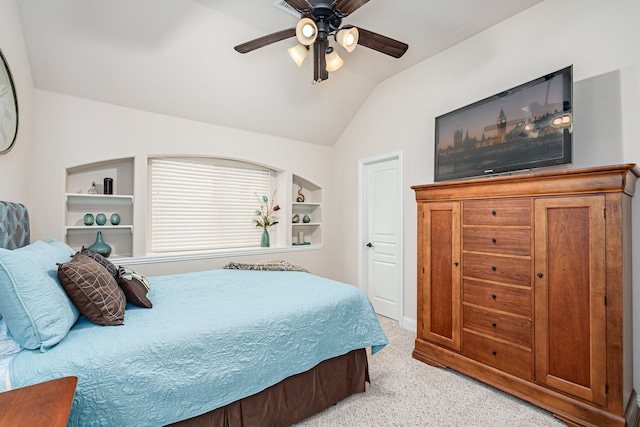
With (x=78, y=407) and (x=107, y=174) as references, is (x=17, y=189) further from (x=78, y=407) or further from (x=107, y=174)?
(x=78, y=407)

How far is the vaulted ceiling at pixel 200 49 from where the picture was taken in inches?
96.3

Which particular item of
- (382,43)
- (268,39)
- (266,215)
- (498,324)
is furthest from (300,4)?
(266,215)

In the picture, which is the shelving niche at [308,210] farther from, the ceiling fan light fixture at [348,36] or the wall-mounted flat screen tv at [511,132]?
the ceiling fan light fixture at [348,36]

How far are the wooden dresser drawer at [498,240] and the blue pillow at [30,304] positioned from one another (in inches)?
101

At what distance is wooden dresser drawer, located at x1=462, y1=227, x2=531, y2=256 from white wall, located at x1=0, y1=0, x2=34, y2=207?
328 centimetres

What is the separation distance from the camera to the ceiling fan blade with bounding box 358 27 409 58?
83.3 inches

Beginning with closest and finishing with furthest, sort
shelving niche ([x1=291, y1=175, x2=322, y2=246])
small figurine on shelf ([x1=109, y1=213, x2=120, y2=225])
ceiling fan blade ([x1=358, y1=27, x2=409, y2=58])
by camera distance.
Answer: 1. ceiling fan blade ([x1=358, y1=27, x2=409, y2=58])
2. small figurine on shelf ([x1=109, y1=213, x2=120, y2=225])
3. shelving niche ([x1=291, y1=175, x2=322, y2=246])

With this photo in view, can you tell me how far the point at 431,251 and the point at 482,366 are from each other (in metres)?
0.94

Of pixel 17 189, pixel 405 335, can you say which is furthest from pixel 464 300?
pixel 17 189

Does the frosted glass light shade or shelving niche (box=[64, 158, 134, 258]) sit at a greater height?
the frosted glass light shade

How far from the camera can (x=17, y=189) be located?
2.25m

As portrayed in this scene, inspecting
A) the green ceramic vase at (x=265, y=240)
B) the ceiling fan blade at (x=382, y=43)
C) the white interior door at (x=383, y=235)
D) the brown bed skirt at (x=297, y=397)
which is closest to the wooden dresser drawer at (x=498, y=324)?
the brown bed skirt at (x=297, y=397)

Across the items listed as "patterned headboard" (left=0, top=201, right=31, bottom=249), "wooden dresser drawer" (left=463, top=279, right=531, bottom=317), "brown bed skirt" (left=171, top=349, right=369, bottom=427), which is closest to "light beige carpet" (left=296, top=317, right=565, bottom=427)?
"brown bed skirt" (left=171, top=349, right=369, bottom=427)

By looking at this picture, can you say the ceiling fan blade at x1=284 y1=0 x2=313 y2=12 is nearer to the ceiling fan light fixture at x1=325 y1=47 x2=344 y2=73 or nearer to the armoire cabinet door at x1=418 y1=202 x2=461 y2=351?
the ceiling fan light fixture at x1=325 y1=47 x2=344 y2=73
